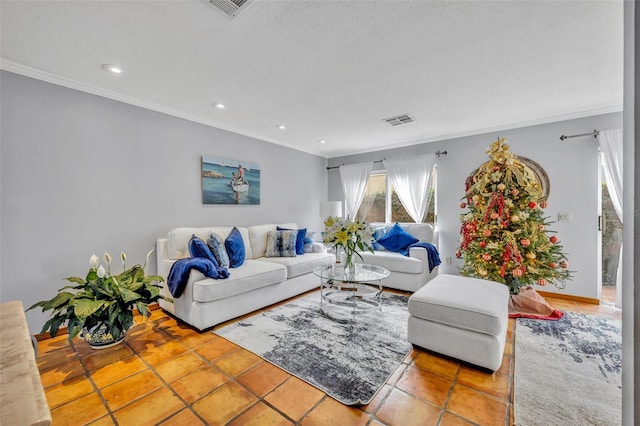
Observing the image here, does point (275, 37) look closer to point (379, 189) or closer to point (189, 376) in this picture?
point (189, 376)

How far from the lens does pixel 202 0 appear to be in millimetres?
1608

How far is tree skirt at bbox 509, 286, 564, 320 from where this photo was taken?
115 inches

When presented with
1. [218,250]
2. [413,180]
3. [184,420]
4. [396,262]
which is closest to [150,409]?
[184,420]

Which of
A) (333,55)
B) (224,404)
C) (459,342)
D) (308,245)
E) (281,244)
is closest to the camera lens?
(224,404)

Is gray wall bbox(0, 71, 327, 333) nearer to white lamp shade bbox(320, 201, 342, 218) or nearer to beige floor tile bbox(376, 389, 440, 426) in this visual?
white lamp shade bbox(320, 201, 342, 218)

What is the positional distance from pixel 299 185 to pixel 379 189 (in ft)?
5.28

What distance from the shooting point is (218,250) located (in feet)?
10.1

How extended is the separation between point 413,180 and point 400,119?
4.52ft

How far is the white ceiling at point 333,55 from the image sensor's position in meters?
1.71

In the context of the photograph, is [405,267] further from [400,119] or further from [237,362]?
[237,362]

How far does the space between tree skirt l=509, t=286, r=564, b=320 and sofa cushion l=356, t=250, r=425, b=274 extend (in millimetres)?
1093

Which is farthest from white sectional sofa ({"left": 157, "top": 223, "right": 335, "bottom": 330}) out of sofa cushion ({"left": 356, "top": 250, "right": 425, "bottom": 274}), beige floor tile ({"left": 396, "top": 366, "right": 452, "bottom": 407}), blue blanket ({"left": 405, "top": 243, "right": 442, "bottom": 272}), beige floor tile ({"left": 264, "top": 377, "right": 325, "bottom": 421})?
beige floor tile ({"left": 396, "top": 366, "right": 452, "bottom": 407})

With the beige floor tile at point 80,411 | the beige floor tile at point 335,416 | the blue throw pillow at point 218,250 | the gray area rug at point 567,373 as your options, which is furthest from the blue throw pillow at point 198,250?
the gray area rug at point 567,373

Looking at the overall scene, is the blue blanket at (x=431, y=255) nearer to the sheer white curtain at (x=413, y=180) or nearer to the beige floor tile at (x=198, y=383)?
the sheer white curtain at (x=413, y=180)
